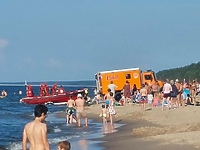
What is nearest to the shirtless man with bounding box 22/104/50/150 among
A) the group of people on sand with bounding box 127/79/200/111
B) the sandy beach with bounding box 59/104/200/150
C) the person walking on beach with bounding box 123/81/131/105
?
the sandy beach with bounding box 59/104/200/150

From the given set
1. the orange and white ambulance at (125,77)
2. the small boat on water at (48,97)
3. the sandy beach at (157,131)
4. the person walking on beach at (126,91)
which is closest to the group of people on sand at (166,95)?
the person walking on beach at (126,91)

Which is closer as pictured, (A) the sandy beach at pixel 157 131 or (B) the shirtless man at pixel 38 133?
(B) the shirtless man at pixel 38 133

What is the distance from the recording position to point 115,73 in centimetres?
4706

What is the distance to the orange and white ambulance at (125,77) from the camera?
46.5 m

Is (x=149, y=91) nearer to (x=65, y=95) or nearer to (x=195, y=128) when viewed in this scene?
(x=195, y=128)

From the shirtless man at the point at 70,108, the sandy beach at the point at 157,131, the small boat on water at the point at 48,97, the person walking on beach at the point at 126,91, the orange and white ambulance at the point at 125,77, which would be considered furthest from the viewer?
the small boat on water at the point at 48,97

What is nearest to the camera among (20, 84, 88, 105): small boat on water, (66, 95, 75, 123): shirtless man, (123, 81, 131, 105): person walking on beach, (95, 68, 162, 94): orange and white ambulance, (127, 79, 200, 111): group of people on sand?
(66, 95, 75, 123): shirtless man

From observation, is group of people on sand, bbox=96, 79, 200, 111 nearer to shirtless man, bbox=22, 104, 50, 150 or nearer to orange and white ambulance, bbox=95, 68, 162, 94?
orange and white ambulance, bbox=95, 68, 162, 94

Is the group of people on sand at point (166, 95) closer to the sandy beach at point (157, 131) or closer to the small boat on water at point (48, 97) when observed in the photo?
the sandy beach at point (157, 131)

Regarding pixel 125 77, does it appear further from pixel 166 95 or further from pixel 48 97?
pixel 166 95

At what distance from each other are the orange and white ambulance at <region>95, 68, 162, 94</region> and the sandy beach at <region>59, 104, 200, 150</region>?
1294 centimetres

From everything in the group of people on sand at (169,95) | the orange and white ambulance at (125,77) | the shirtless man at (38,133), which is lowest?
the shirtless man at (38,133)

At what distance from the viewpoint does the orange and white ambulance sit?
153 feet

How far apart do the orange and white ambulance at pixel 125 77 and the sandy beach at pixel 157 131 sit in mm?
12936
